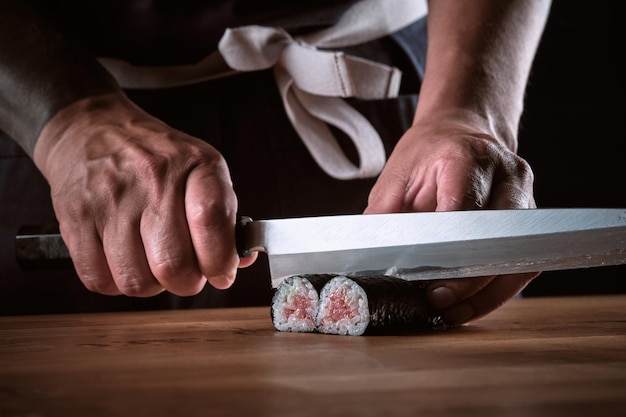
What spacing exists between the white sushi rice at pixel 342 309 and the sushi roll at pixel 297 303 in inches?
0.7

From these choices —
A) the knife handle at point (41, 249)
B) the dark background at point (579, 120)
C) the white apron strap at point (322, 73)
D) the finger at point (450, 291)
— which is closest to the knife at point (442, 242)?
the finger at point (450, 291)

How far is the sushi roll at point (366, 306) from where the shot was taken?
1196 millimetres

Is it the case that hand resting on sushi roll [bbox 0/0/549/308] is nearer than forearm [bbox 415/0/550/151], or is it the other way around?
hand resting on sushi roll [bbox 0/0/549/308]

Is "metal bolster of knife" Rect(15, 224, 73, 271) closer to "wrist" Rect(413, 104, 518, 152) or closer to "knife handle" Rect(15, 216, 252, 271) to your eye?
"knife handle" Rect(15, 216, 252, 271)

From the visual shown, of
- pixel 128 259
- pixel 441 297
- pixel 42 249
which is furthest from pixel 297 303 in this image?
pixel 42 249

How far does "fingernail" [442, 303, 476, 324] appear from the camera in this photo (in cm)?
134

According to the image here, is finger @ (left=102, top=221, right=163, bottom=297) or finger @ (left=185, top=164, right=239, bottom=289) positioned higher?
finger @ (left=185, top=164, right=239, bottom=289)

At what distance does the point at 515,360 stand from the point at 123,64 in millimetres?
1349

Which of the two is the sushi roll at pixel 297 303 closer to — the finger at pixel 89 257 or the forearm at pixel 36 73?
the finger at pixel 89 257

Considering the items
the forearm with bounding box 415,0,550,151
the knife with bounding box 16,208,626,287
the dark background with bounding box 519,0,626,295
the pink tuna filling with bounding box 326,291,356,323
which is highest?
the forearm with bounding box 415,0,550,151

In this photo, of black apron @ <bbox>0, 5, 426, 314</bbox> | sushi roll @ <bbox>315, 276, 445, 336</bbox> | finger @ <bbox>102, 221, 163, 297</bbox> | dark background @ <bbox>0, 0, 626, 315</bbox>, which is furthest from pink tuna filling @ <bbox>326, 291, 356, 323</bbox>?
dark background @ <bbox>0, 0, 626, 315</bbox>

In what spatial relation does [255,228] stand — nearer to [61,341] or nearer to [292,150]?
[61,341]

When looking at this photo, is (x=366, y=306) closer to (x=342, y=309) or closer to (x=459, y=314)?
(x=342, y=309)

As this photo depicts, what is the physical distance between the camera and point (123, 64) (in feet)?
6.23
